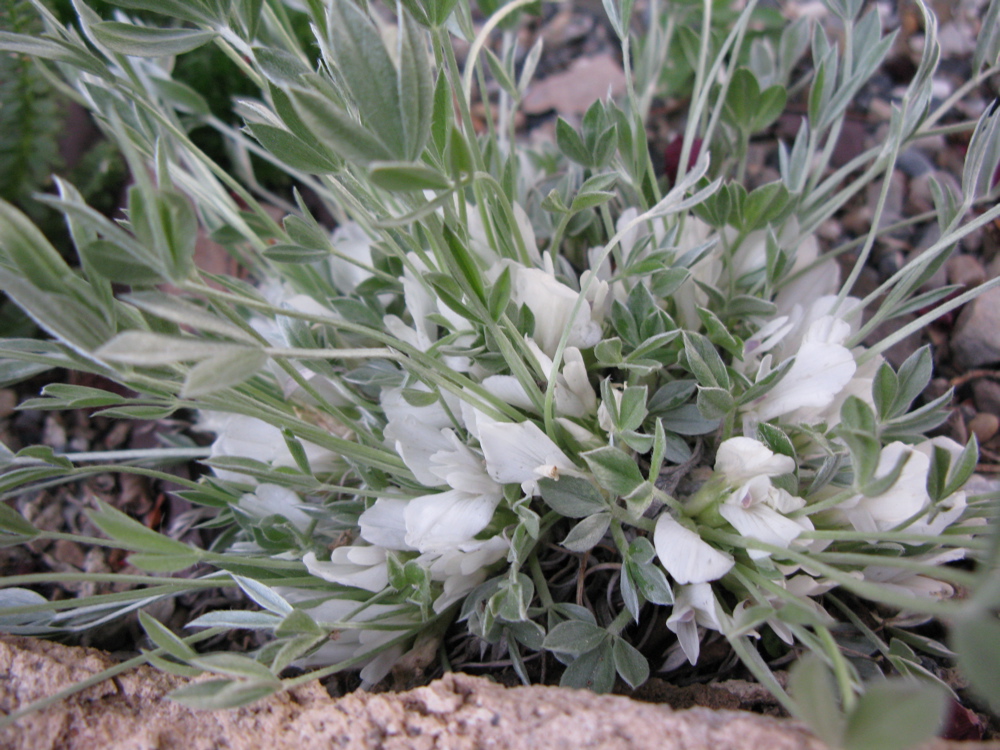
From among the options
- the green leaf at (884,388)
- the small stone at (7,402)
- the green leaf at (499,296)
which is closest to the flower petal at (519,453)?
the green leaf at (499,296)

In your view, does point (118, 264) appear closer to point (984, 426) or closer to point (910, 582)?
point (910, 582)

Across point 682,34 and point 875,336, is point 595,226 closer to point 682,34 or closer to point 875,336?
point 682,34

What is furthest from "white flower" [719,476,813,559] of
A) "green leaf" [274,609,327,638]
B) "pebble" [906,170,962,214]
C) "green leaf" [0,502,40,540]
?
"pebble" [906,170,962,214]

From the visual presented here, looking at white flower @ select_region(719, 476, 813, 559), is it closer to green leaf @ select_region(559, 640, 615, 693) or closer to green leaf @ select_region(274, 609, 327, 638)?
green leaf @ select_region(559, 640, 615, 693)

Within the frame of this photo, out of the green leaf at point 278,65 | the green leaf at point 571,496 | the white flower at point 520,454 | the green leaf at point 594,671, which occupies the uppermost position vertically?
the green leaf at point 278,65

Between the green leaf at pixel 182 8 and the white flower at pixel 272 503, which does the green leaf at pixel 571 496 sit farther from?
the green leaf at pixel 182 8
